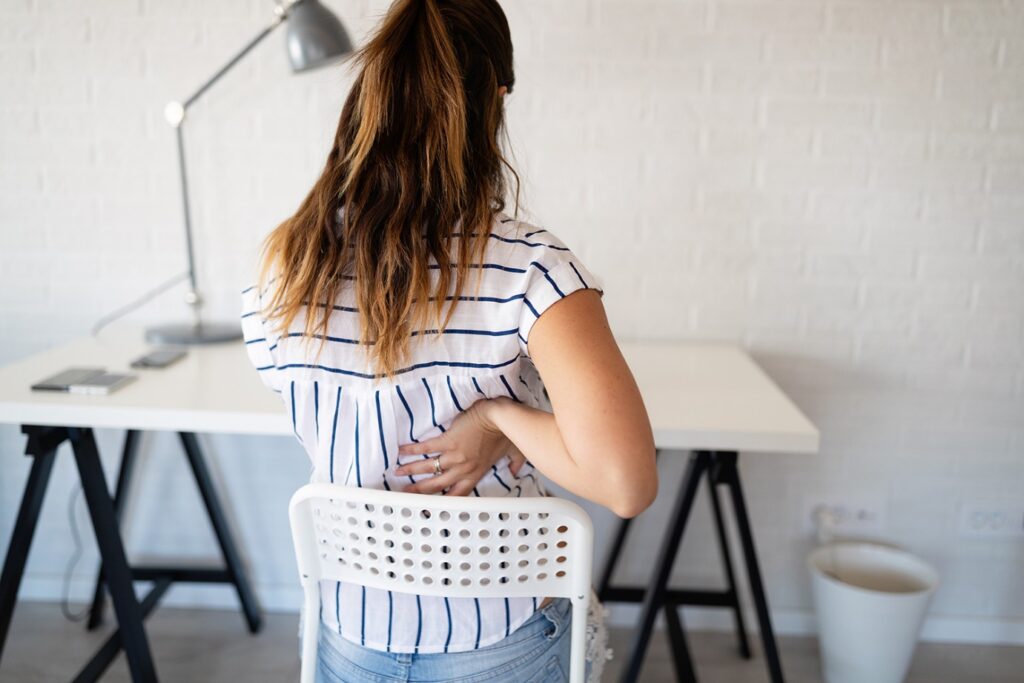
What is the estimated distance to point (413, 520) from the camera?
931 mm

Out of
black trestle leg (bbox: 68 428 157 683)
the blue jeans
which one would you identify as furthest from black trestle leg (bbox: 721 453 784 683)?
black trestle leg (bbox: 68 428 157 683)

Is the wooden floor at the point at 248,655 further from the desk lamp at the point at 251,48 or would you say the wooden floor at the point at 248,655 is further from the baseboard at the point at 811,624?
the desk lamp at the point at 251,48

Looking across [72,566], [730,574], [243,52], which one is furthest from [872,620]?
[72,566]

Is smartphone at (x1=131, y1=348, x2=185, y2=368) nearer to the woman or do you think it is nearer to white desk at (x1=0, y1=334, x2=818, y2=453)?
white desk at (x1=0, y1=334, x2=818, y2=453)

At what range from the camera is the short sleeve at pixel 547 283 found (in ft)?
2.79

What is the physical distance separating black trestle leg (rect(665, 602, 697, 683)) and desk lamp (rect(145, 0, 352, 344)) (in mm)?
1218

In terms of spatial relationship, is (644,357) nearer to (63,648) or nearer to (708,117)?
(708,117)

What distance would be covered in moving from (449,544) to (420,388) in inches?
7.0

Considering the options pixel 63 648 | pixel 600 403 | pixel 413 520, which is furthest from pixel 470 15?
pixel 63 648

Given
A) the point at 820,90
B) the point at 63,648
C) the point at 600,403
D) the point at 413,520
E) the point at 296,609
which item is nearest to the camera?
the point at 600,403

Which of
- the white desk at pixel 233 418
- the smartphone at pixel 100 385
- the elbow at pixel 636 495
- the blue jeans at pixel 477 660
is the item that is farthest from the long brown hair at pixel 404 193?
the smartphone at pixel 100 385

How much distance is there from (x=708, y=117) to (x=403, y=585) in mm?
1392

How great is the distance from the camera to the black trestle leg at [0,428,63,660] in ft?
5.20

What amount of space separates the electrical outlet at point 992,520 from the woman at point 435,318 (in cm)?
165
